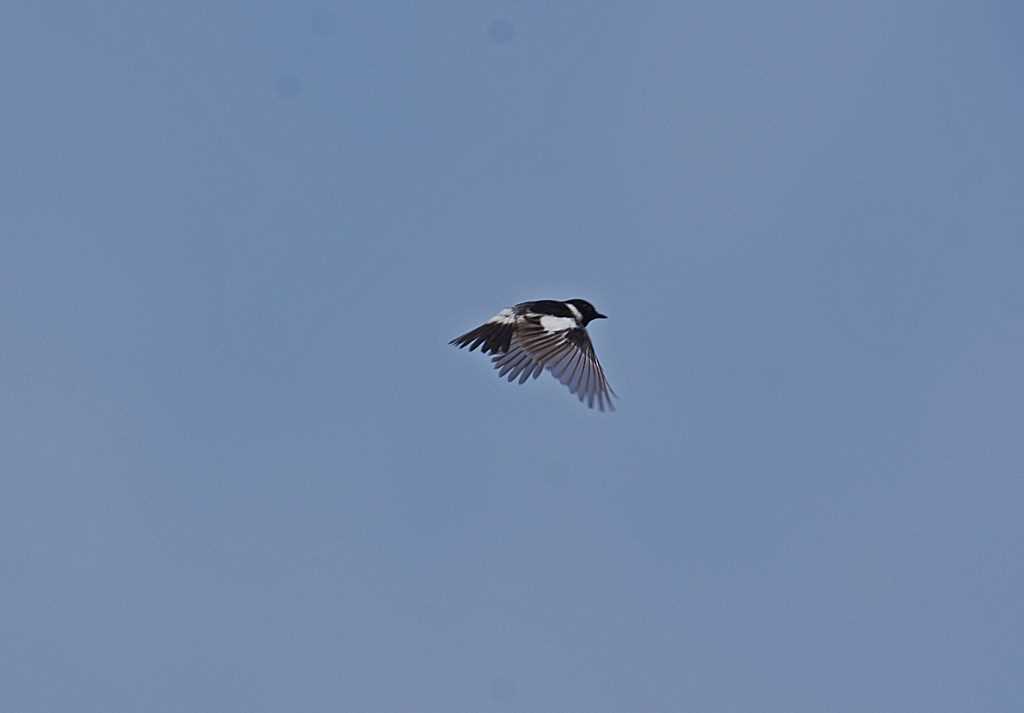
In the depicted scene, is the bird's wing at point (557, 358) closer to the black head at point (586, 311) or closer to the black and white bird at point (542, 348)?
the black and white bird at point (542, 348)

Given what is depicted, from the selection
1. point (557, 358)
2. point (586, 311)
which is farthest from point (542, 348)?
point (586, 311)

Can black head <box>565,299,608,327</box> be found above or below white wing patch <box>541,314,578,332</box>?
above

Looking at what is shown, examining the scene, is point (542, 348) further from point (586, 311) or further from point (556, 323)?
point (586, 311)

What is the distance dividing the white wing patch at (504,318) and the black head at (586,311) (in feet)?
3.97

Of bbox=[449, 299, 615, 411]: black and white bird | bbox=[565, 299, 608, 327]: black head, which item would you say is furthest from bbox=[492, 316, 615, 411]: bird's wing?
bbox=[565, 299, 608, 327]: black head

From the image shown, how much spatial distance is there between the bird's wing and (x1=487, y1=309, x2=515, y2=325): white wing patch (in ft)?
0.47

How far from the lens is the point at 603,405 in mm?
15695

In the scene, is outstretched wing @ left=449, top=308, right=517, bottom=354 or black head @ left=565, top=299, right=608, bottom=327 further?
black head @ left=565, top=299, right=608, bottom=327

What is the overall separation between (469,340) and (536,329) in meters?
0.73

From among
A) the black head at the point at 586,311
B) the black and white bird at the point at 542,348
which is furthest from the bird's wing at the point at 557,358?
the black head at the point at 586,311

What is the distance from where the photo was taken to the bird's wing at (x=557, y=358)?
15.9m

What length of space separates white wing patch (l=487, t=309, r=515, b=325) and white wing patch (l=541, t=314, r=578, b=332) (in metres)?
0.35

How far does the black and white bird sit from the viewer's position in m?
16.0

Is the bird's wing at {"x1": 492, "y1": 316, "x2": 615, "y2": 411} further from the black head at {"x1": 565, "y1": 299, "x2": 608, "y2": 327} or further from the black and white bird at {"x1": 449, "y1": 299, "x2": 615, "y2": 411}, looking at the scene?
the black head at {"x1": 565, "y1": 299, "x2": 608, "y2": 327}
